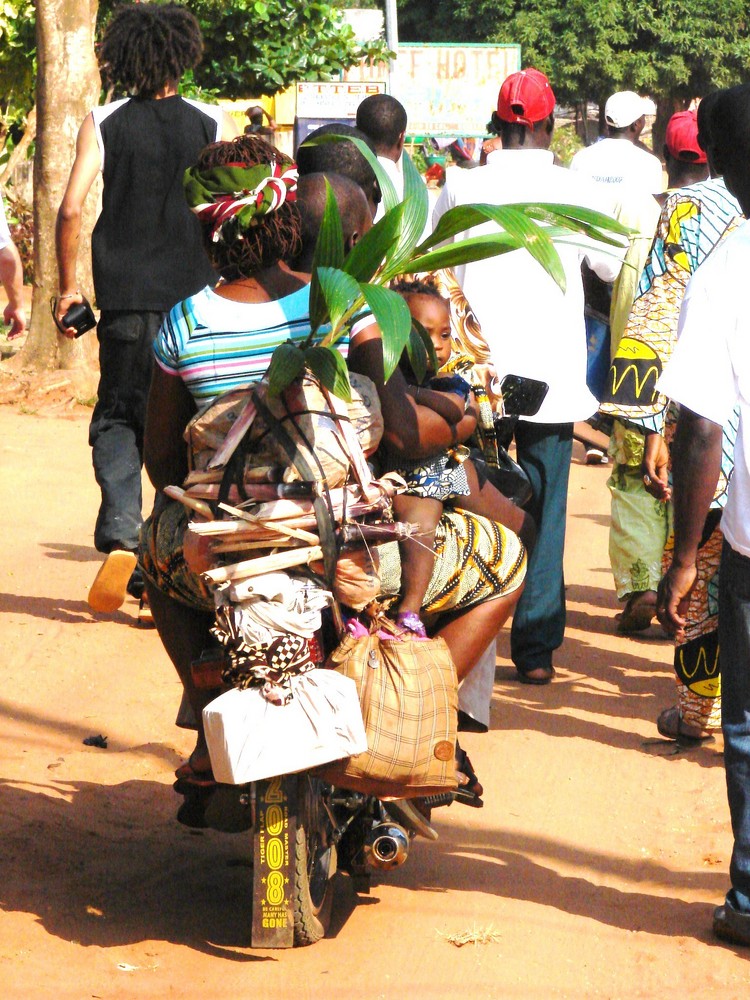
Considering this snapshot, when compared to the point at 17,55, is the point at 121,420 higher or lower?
lower

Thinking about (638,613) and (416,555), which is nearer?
(416,555)

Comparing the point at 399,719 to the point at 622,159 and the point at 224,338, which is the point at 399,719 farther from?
the point at 622,159

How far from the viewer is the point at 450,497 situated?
3697 millimetres

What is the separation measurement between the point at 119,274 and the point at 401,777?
353 cm

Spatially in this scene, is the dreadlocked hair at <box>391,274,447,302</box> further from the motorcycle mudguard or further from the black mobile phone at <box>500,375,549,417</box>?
the motorcycle mudguard

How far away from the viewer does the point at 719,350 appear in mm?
3156

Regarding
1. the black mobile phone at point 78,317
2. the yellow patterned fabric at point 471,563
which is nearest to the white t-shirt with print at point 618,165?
the black mobile phone at point 78,317

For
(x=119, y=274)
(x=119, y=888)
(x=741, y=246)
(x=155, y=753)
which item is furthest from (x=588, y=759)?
(x=119, y=274)

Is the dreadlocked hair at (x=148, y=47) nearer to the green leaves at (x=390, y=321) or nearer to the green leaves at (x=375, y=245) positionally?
the green leaves at (x=375, y=245)

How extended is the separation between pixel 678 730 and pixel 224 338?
2594 mm

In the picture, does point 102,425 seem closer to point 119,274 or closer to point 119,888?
point 119,274

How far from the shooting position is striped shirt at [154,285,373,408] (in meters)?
3.27

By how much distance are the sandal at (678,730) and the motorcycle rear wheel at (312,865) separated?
2048 mm

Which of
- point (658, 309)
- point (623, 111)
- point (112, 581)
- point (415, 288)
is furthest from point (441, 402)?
point (623, 111)
